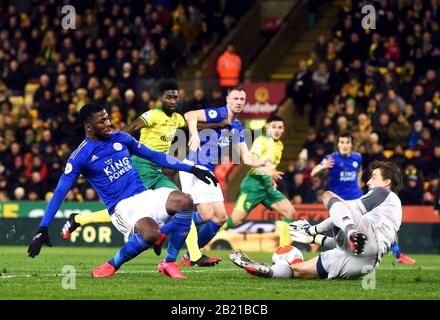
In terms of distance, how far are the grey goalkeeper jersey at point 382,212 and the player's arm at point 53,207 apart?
2968mm

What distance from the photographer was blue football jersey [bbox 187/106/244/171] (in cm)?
1523

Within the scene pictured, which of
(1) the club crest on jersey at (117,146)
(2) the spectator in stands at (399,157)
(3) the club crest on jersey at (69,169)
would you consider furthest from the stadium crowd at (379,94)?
(3) the club crest on jersey at (69,169)

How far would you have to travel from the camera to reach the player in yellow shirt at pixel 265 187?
56.1 feet

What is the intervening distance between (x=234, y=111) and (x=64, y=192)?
171 inches

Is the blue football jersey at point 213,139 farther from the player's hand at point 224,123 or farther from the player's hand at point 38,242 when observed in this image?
the player's hand at point 38,242

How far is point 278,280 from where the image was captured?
11852mm

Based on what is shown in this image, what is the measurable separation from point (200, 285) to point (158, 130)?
13.5 feet

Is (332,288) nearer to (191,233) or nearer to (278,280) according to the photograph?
(278,280)

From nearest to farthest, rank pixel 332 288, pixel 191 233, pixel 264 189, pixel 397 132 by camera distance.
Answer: pixel 332 288 < pixel 191 233 < pixel 264 189 < pixel 397 132

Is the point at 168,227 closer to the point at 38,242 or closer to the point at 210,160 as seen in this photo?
the point at 38,242

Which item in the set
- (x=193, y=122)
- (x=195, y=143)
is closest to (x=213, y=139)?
(x=193, y=122)

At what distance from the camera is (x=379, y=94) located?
23734mm

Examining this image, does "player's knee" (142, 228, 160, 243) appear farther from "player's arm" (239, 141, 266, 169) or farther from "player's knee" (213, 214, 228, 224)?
"player's arm" (239, 141, 266, 169)
